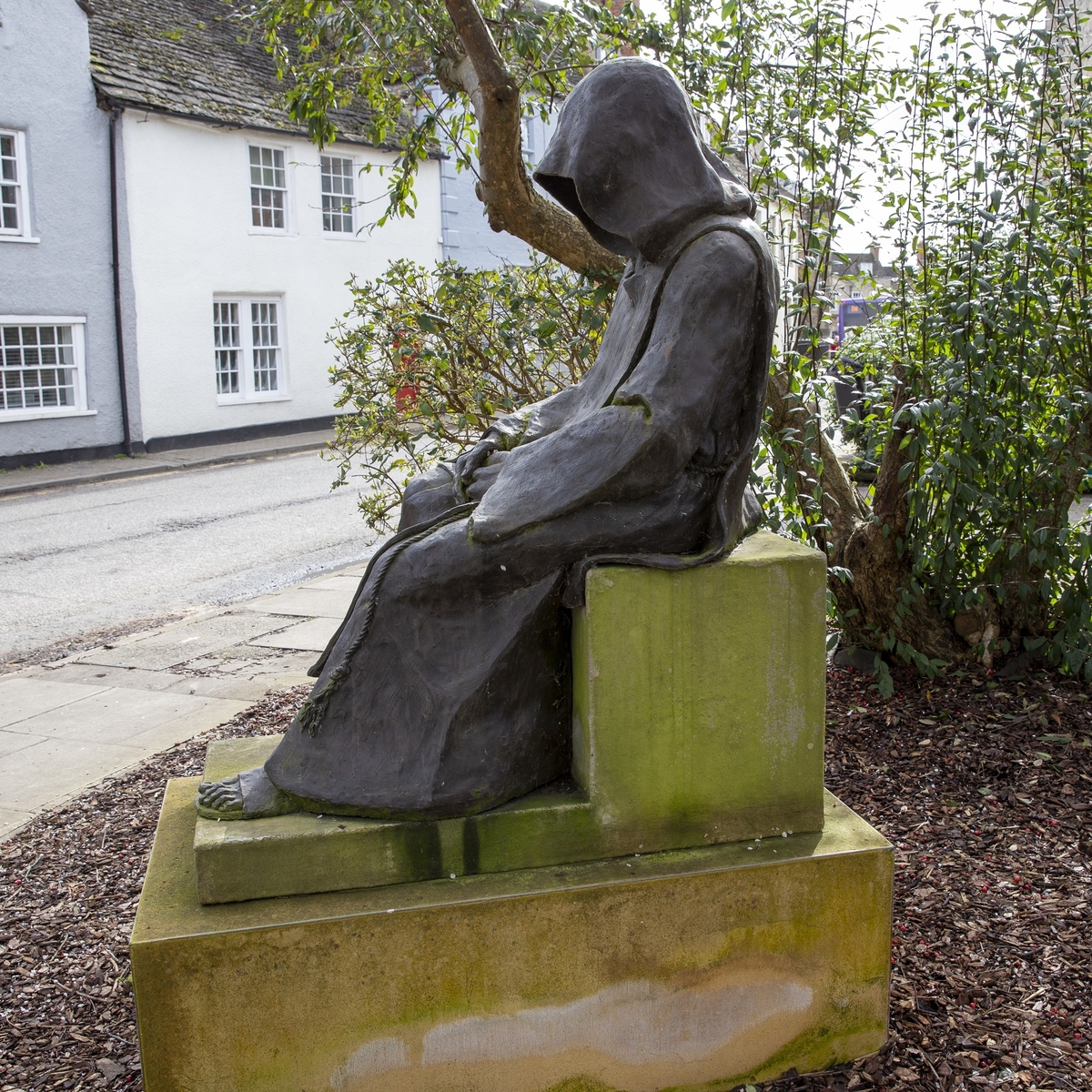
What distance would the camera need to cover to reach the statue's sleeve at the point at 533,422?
9.46 ft

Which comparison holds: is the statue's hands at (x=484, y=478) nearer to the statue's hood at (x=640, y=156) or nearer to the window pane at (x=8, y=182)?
the statue's hood at (x=640, y=156)

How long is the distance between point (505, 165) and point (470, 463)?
2514 millimetres

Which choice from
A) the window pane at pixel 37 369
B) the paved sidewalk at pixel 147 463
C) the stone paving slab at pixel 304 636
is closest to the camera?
the stone paving slab at pixel 304 636

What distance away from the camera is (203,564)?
9.70m

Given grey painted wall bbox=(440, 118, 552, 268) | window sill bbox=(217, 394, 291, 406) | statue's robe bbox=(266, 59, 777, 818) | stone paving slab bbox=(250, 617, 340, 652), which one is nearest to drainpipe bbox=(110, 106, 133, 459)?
window sill bbox=(217, 394, 291, 406)

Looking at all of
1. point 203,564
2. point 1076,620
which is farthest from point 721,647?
point 203,564

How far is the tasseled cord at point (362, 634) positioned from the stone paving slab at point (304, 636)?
4081mm

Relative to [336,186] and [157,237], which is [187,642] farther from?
[336,186]

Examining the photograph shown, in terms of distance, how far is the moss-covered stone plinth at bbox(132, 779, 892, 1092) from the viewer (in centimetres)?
235

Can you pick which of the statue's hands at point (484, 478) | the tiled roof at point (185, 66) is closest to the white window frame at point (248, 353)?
the tiled roof at point (185, 66)

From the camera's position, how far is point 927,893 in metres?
3.38

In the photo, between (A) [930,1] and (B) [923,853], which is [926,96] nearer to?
(A) [930,1]

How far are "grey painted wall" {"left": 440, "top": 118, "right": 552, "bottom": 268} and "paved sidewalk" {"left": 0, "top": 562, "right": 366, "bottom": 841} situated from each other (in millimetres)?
16389

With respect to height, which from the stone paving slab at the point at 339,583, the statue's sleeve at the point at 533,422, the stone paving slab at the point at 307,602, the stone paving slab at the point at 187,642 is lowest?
the stone paving slab at the point at 187,642
